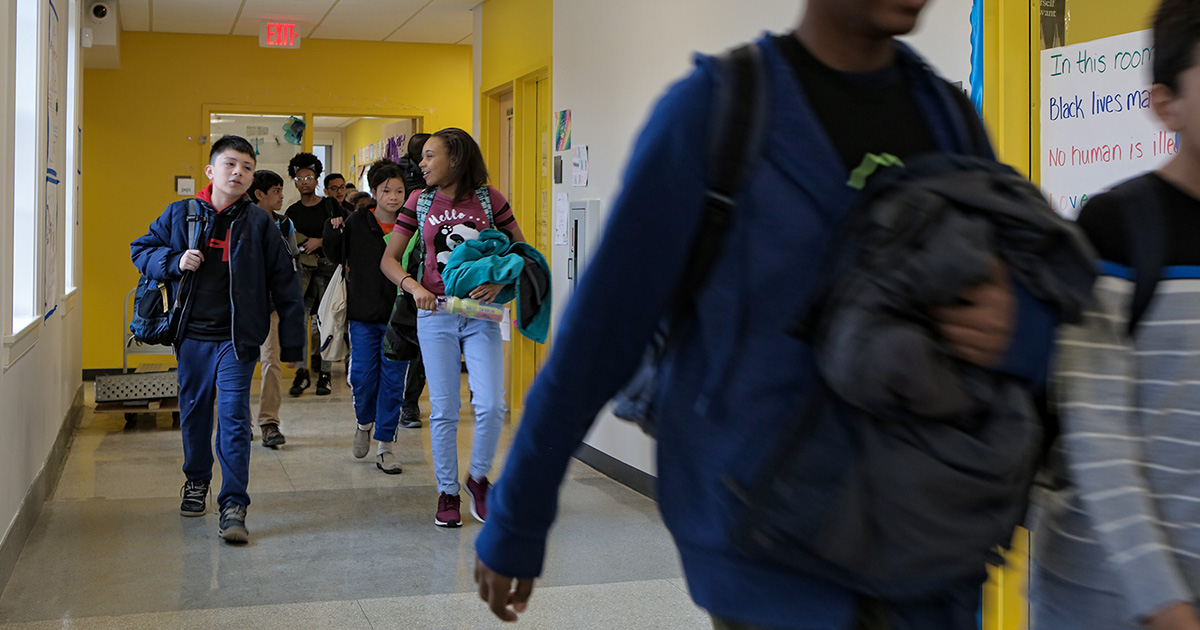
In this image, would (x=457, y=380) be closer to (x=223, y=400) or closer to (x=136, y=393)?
(x=223, y=400)

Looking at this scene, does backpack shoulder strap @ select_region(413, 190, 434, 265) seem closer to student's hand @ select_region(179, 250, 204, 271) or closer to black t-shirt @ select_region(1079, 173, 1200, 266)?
student's hand @ select_region(179, 250, 204, 271)

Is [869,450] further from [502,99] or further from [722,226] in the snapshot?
[502,99]

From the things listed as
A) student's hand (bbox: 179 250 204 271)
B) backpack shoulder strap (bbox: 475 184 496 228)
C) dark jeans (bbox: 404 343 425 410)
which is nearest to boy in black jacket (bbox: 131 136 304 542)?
student's hand (bbox: 179 250 204 271)

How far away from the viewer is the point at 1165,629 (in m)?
1.16

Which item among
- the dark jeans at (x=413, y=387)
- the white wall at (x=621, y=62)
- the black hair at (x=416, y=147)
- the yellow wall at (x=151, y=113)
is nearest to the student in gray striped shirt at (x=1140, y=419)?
the white wall at (x=621, y=62)

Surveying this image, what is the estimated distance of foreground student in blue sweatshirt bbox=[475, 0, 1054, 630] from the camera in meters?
1.00

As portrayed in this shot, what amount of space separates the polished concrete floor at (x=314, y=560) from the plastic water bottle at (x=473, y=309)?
0.89 metres

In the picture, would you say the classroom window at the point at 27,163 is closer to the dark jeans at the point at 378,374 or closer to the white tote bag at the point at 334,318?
the dark jeans at the point at 378,374

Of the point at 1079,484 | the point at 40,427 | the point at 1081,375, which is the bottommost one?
the point at 40,427

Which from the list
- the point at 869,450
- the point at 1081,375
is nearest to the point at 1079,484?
the point at 1081,375

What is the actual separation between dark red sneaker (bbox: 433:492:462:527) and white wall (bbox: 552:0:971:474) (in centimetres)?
84

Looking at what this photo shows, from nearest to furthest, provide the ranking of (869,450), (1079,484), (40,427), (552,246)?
1. (869,450)
2. (1079,484)
3. (40,427)
4. (552,246)

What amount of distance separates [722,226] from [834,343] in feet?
0.50

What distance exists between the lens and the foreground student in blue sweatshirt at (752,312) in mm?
995
